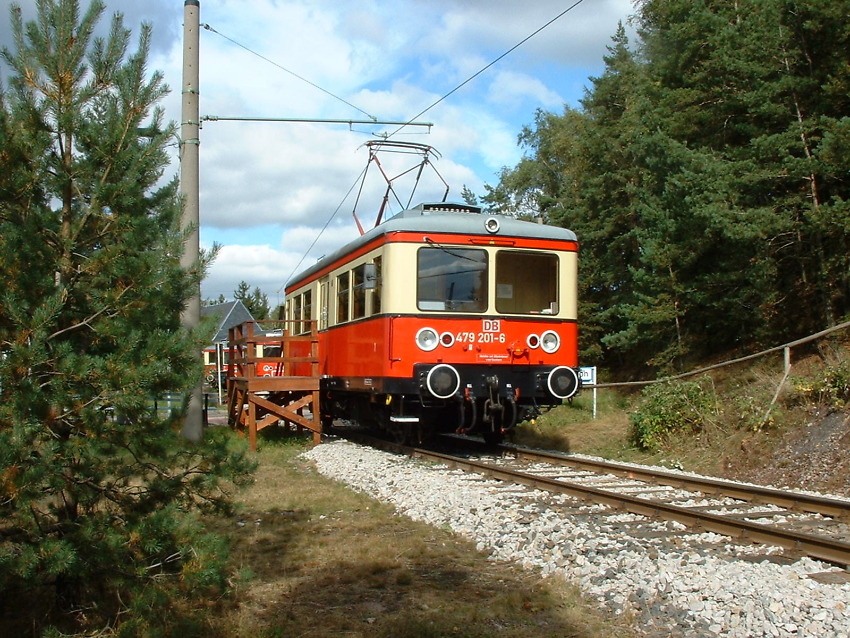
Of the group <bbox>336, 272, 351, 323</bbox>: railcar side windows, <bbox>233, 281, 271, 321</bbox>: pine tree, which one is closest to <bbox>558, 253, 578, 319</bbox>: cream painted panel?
<bbox>336, 272, 351, 323</bbox>: railcar side windows

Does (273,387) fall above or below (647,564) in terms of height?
above

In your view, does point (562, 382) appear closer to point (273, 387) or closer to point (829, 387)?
point (829, 387)

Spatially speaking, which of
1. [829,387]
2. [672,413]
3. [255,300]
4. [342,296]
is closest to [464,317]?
[342,296]

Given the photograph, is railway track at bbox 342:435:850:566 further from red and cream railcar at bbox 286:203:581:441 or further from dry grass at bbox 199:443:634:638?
dry grass at bbox 199:443:634:638

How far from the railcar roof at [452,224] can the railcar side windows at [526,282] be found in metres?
0.29

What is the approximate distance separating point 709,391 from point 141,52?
1030 centimetres

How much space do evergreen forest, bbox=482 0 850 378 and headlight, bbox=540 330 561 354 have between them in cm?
529

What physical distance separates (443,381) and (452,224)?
2.09 metres

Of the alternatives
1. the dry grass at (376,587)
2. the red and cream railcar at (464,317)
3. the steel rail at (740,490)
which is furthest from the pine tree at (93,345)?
the red and cream railcar at (464,317)

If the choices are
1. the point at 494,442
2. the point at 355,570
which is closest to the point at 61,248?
the point at 355,570

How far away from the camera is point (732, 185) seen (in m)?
15.3

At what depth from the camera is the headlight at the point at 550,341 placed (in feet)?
36.8

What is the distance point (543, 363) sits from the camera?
11203 mm

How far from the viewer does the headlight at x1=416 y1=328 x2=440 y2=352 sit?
10.6m
